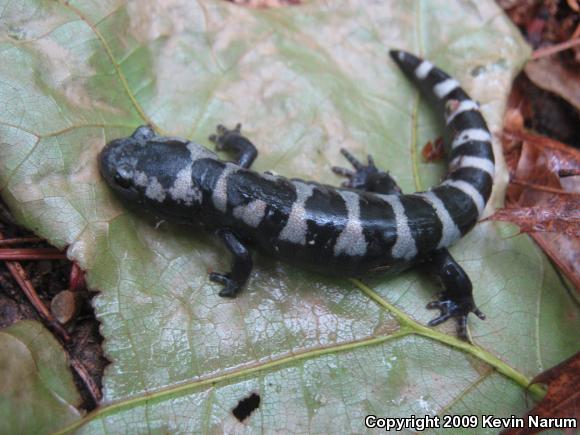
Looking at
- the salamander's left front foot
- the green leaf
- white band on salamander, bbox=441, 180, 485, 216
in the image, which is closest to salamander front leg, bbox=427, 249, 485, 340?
the salamander's left front foot

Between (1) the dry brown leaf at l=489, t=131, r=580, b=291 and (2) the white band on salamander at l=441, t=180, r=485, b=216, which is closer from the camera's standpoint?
(1) the dry brown leaf at l=489, t=131, r=580, b=291

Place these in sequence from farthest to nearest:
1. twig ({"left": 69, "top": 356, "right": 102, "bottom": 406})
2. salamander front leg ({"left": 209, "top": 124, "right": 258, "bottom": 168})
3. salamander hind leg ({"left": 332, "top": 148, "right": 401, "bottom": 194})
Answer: salamander hind leg ({"left": 332, "top": 148, "right": 401, "bottom": 194})
salamander front leg ({"left": 209, "top": 124, "right": 258, "bottom": 168})
twig ({"left": 69, "top": 356, "right": 102, "bottom": 406})

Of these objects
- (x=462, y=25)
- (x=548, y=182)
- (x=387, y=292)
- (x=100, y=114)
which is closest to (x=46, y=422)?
(x=100, y=114)

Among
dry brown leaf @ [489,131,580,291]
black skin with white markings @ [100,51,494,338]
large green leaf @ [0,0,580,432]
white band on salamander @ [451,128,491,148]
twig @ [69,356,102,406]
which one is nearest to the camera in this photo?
twig @ [69,356,102,406]

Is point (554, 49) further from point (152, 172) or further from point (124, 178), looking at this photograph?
point (124, 178)

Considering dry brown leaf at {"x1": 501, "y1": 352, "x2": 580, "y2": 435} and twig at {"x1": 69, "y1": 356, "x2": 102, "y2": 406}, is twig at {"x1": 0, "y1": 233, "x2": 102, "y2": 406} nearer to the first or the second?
twig at {"x1": 69, "y1": 356, "x2": 102, "y2": 406}

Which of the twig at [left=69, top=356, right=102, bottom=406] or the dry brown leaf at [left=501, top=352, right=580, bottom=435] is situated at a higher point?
the dry brown leaf at [left=501, top=352, right=580, bottom=435]

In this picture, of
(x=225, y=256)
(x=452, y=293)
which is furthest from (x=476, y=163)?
(x=225, y=256)

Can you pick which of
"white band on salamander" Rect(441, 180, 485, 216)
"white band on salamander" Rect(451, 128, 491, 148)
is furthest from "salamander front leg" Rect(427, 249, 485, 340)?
"white band on salamander" Rect(451, 128, 491, 148)

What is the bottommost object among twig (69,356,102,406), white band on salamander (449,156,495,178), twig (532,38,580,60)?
twig (69,356,102,406)
